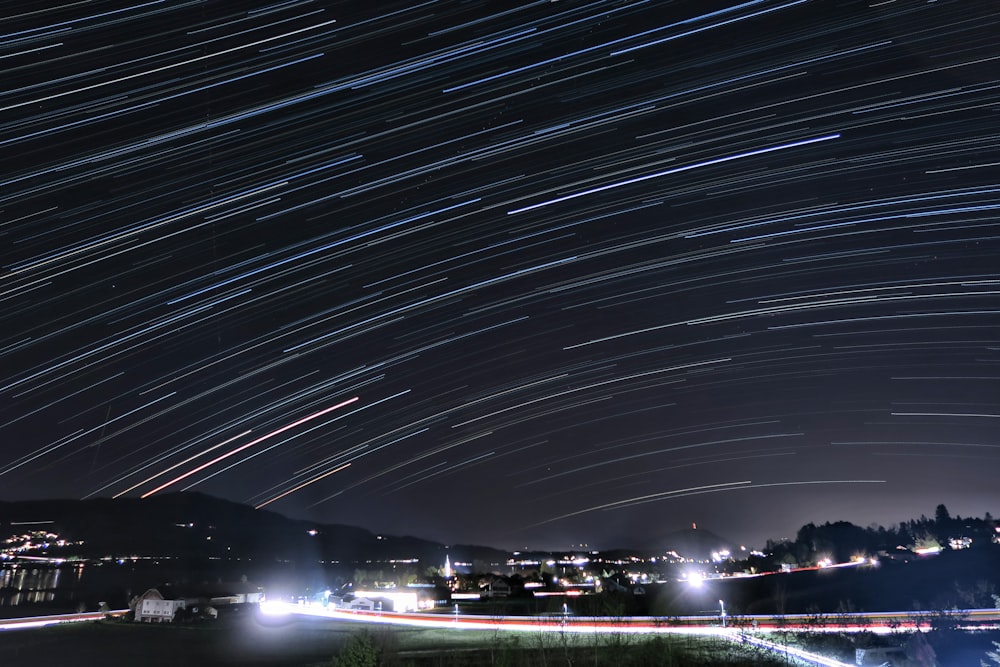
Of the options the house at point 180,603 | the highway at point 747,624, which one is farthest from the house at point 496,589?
the highway at point 747,624

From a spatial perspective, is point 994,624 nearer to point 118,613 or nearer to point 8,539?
point 118,613

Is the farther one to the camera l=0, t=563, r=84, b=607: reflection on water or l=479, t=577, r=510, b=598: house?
l=0, t=563, r=84, b=607: reflection on water

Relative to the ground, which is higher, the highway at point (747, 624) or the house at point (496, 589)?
the house at point (496, 589)

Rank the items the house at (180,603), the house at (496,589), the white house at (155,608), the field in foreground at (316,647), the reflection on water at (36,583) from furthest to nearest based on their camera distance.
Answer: the reflection on water at (36,583)
the house at (496,589)
the house at (180,603)
the white house at (155,608)
the field in foreground at (316,647)

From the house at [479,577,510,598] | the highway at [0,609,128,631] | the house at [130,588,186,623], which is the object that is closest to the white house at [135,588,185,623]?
the house at [130,588,186,623]

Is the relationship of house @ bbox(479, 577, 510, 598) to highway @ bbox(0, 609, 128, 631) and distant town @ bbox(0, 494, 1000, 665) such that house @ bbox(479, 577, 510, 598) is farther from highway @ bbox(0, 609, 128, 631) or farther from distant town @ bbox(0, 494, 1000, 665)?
highway @ bbox(0, 609, 128, 631)

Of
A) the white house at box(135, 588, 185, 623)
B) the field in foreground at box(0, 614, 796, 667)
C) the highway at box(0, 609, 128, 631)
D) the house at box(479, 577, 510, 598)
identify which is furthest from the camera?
the house at box(479, 577, 510, 598)

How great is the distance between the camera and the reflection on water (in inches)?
3265

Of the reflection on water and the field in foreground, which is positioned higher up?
the reflection on water

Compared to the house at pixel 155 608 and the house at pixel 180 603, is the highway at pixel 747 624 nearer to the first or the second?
the house at pixel 155 608

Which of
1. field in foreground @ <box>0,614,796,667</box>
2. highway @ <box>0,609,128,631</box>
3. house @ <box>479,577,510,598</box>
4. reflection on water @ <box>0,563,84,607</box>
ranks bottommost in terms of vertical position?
field in foreground @ <box>0,614,796,667</box>

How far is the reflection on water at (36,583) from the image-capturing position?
82938mm

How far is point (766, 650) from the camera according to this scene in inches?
833

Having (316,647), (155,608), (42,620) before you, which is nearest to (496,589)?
(155,608)
